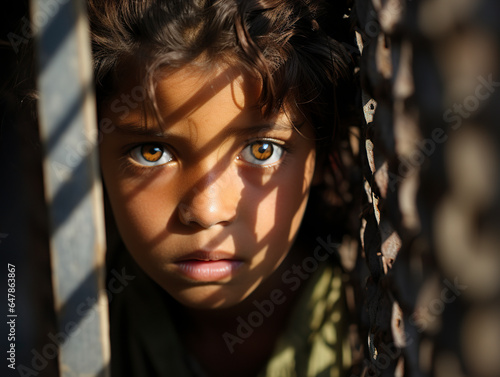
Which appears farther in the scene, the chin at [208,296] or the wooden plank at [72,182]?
the chin at [208,296]

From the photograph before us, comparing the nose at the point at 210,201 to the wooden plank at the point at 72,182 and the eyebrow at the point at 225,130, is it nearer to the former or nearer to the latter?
the eyebrow at the point at 225,130

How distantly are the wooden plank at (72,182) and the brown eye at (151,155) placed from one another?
0.34 m

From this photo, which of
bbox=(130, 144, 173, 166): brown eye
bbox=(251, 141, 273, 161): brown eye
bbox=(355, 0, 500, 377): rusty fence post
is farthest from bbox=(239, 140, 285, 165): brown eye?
bbox=(355, 0, 500, 377): rusty fence post

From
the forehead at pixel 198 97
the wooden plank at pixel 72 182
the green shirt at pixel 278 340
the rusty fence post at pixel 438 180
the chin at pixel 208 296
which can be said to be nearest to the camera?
the rusty fence post at pixel 438 180

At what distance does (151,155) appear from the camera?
2.75ft

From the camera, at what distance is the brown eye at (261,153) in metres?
0.84

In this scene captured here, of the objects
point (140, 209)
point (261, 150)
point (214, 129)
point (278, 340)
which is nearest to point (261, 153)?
point (261, 150)

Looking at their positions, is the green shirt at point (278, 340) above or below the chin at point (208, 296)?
below

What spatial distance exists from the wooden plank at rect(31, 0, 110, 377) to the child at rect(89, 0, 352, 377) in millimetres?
290

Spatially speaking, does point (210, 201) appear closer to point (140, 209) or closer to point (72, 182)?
point (140, 209)

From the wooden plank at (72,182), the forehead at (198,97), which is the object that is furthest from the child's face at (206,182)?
the wooden plank at (72,182)

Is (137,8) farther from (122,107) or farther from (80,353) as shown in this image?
(80,353)

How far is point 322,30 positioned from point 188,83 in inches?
10.3

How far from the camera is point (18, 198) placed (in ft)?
3.65
